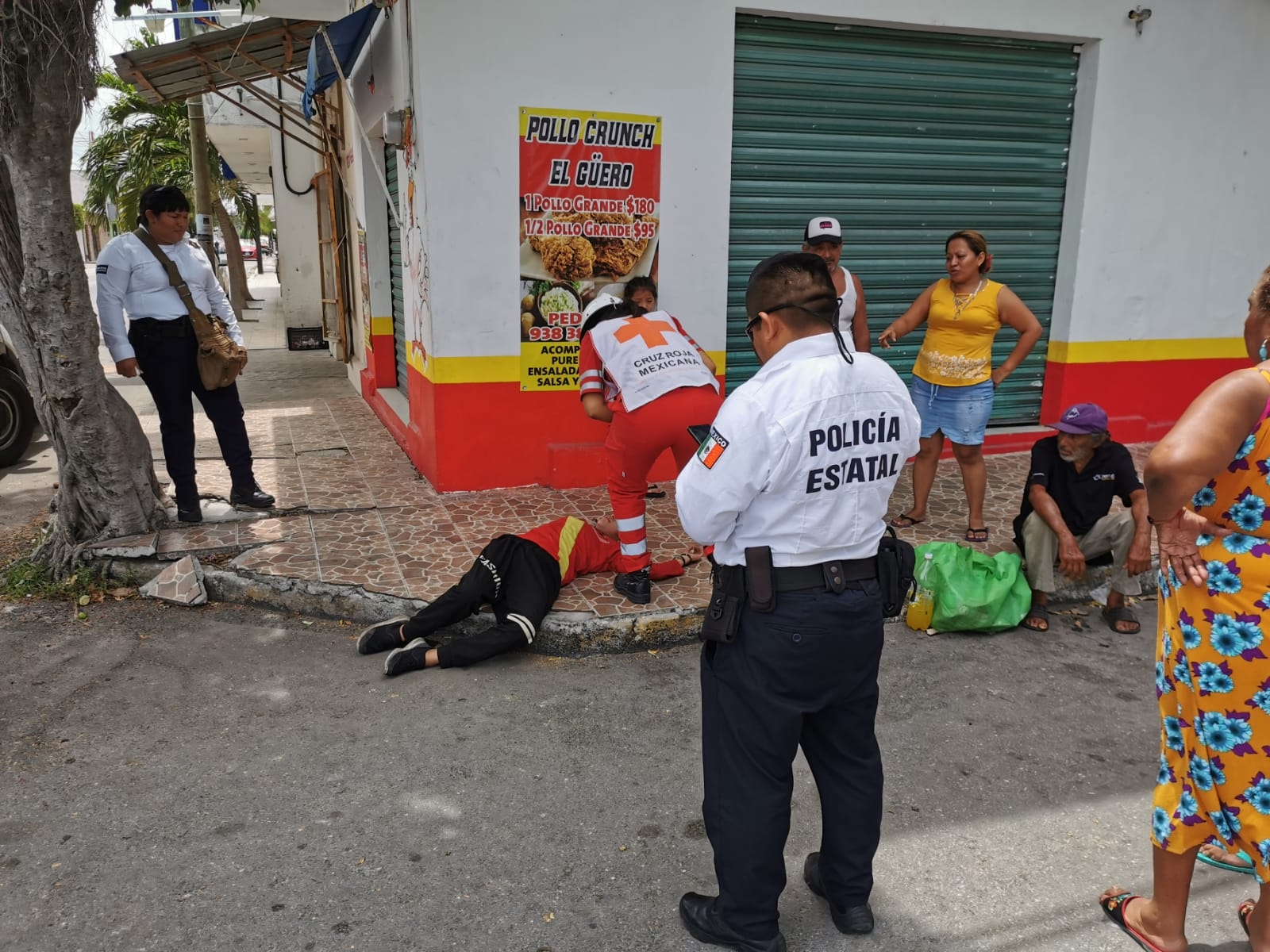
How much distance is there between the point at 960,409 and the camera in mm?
5379

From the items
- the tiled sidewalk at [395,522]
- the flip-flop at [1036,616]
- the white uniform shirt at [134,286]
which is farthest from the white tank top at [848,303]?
the white uniform shirt at [134,286]

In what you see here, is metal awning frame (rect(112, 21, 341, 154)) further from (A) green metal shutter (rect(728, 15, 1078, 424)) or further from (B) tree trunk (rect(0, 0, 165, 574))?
(A) green metal shutter (rect(728, 15, 1078, 424))

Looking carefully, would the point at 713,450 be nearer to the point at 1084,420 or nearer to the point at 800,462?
the point at 800,462

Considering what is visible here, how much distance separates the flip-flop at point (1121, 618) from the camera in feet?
15.0

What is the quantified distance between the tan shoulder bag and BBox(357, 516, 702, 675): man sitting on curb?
6.66 feet

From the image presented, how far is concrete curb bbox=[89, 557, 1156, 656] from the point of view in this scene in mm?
4289

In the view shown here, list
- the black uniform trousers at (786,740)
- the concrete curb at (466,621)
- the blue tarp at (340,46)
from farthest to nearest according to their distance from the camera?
the blue tarp at (340,46) → the concrete curb at (466,621) → the black uniform trousers at (786,740)

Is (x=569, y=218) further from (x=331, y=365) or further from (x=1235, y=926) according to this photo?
(x=331, y=365)

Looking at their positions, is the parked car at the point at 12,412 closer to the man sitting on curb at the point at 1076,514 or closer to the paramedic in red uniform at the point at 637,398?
the paramedic in red uniform at the point at 637,398

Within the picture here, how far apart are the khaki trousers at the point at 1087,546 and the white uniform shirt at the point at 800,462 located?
2.57 metres

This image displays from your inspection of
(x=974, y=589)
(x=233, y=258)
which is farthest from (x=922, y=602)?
(x=233, y=258)

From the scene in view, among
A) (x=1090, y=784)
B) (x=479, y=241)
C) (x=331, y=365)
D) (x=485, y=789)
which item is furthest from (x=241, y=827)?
(x=331, y=365)

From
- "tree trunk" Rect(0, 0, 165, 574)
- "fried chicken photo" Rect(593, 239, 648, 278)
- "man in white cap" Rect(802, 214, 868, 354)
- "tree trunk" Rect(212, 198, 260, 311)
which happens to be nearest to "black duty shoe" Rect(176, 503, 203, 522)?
"tree trunk" Rect(0, 0, 165, 574)

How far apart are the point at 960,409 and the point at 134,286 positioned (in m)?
4.77
